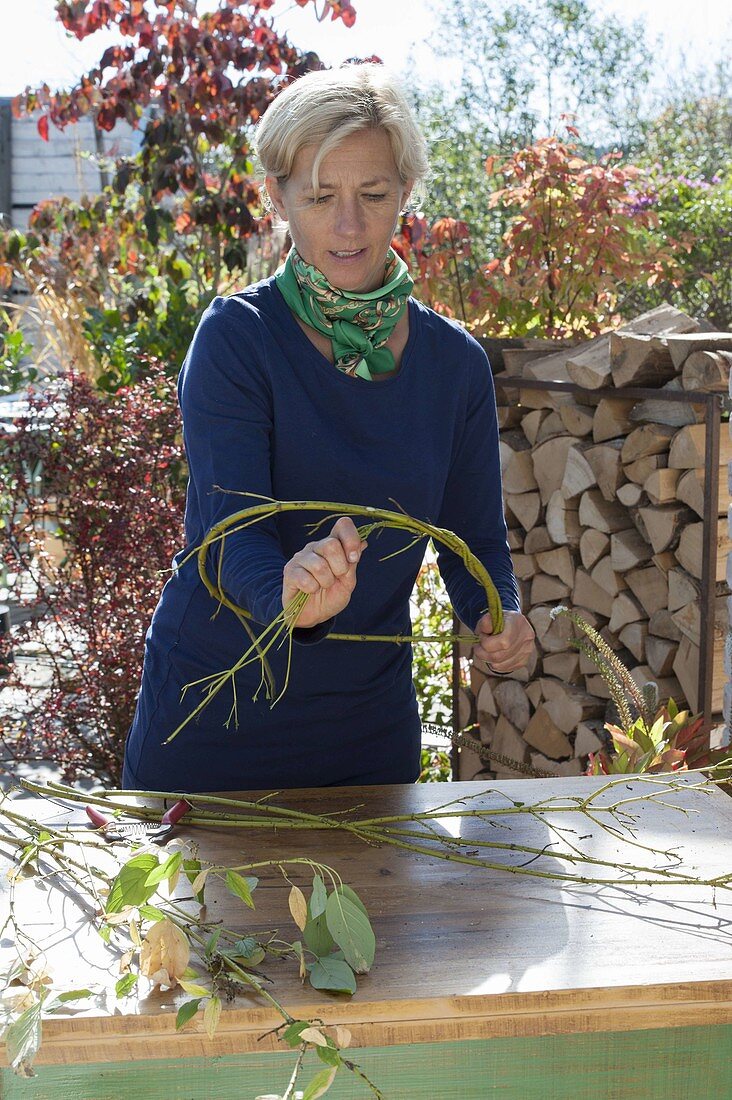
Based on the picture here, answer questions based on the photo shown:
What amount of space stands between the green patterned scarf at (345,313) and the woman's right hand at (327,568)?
48 centimetres

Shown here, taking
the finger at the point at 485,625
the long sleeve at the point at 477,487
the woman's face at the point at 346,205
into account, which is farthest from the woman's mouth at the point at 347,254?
the finger at the point at 485,625

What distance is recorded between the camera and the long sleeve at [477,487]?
5.83 feet

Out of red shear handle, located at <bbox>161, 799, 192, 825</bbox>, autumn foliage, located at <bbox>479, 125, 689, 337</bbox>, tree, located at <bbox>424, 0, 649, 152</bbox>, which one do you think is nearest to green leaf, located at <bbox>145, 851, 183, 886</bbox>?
red shear handle, located at <bbox>161, 799, 192, 825</bbox>

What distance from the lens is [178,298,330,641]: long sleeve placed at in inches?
56.9

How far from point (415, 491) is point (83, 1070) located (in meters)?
A: 0.86

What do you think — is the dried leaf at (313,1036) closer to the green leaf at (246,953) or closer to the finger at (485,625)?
the green leaf at (246,953)

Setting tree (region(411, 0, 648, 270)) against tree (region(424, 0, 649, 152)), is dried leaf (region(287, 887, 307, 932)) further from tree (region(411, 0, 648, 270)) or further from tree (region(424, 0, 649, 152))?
tree (region(424, 0, 649, 152))

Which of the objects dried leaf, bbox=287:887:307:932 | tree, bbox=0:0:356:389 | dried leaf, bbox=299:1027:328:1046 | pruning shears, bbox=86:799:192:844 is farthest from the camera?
tree, bbox=0:0:356:389

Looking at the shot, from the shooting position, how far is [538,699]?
3373 millimetres

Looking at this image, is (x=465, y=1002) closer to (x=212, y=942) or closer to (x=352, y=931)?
(x=352, y=931)

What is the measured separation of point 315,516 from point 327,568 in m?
0.46

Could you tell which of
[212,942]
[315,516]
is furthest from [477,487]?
[212,942]

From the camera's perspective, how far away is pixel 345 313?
5.42 ft

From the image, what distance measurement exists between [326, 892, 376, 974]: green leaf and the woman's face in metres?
0.87
